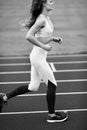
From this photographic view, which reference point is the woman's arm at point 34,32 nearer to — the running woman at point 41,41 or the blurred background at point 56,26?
the running woman at point 41,41

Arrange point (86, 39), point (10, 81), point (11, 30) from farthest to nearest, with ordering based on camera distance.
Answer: point (11, 30) → point (86, 39) → point (10, 81)

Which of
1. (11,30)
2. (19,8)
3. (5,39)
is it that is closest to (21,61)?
(5,39)

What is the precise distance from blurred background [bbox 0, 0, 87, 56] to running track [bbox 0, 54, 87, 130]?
2272 millimetres

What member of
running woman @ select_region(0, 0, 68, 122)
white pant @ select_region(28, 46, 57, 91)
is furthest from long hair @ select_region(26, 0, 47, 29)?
white pant @ select_region(28, 46, 57, 91)

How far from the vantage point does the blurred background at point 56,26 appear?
14.9 metres

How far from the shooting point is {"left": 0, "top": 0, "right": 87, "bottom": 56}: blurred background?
14.9m

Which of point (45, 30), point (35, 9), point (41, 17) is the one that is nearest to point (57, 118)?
Answer: point (45, 30)

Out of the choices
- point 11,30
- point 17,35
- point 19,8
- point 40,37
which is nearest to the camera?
point 40,37

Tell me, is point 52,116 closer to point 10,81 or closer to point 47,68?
point 47,68

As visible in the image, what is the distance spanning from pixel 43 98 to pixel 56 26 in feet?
39.9

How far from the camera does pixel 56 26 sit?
769 inches

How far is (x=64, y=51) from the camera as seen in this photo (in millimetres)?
14383

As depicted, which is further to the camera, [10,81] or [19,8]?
[19,8]

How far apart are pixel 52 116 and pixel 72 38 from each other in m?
11.0
